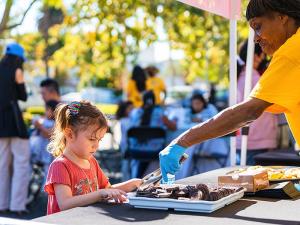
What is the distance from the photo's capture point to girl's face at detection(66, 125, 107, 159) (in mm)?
2348

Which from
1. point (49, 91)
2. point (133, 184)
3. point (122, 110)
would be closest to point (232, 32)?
point (133, 184)

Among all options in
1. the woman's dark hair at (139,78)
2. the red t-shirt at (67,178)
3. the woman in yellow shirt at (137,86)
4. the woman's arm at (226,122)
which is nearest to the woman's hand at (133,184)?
the red t-shirt at (67,178)

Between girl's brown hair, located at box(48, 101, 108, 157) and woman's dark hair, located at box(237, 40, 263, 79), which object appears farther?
woman's dark hair, located at box(237, 40, 263, 79)

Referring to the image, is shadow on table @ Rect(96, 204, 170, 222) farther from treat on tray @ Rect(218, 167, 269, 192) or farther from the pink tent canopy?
the pink tent canopy

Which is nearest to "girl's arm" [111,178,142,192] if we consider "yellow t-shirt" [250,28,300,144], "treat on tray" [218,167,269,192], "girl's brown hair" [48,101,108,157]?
"girl's brown hair" [48,101,108,157]

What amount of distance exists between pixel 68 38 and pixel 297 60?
981 cm

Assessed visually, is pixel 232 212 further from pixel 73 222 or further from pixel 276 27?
pixel 276 27

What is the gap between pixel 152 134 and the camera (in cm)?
649

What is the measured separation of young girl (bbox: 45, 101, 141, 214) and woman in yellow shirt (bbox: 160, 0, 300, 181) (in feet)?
1.06

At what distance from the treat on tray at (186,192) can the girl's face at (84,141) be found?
16.8 inches

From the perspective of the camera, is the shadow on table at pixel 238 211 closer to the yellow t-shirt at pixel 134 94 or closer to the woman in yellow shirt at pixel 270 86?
the woman in yellow shirt at pixel 270 86

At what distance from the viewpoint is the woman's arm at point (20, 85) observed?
223 inches

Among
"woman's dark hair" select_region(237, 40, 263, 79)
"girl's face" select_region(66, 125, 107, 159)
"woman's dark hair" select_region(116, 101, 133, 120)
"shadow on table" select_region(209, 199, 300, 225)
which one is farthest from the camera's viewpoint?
"woman's dark hair" select_region(116, 101, 133, 120)

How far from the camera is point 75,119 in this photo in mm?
2369
